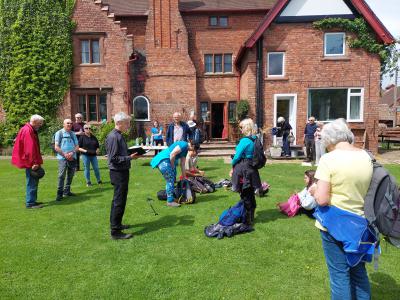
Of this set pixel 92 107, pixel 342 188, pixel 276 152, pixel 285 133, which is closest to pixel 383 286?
pixel 342 188

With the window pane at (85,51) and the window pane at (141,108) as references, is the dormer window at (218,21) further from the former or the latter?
the window pane at (85,51)

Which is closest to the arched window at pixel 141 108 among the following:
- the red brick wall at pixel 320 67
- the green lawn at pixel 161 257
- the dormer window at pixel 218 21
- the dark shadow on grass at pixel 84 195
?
the dormer window at pixel 218 21

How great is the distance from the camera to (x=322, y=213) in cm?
296

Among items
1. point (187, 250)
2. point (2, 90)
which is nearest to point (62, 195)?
point (187, 250)

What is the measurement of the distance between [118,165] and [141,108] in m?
14.1

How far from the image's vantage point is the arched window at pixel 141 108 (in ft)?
61.7

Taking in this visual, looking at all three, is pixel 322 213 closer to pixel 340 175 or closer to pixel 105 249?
pixel 340 175

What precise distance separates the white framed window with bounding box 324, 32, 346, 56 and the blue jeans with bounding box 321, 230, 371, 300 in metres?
15.4

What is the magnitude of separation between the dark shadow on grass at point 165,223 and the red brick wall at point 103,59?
12.9 m

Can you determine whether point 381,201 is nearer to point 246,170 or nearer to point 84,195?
point 246,170

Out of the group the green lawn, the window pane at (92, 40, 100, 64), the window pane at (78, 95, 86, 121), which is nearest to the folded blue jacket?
the green lawn

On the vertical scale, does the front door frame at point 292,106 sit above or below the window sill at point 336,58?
below

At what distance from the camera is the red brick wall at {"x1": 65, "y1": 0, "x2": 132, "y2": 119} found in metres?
18.0

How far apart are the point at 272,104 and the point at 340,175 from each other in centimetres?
1426
